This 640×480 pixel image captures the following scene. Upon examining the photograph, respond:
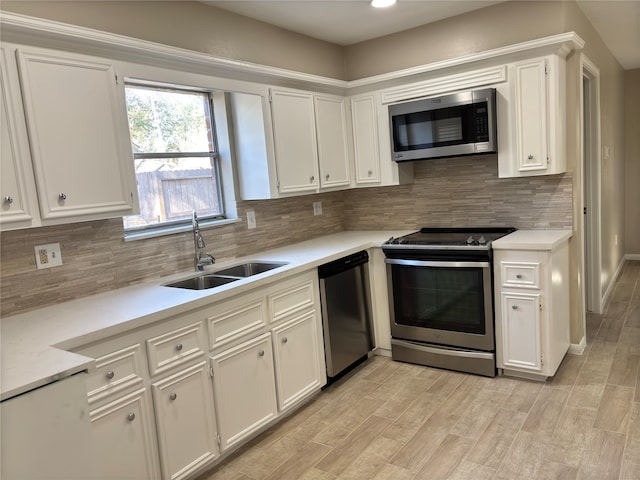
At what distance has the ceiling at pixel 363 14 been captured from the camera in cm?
314

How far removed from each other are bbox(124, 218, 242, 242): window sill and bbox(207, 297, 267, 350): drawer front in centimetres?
72

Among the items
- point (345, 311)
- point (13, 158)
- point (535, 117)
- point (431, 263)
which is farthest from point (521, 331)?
point (13, 158)

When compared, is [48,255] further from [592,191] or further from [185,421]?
[592,191]

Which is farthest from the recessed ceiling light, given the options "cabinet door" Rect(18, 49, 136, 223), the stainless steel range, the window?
"cabinet door" Rect(18, 49, 136, 223)

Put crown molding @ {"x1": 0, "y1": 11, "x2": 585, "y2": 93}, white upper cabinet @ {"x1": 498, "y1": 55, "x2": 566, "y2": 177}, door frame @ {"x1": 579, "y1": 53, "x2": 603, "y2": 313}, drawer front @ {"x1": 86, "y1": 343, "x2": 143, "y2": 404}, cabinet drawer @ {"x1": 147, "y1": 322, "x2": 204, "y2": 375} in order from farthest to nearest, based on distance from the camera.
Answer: door frame @ {"x1": 579, "y1": 53, "x2": 603, "y2": 313}, white upper cabinet @ {"x1": 498, "y1": 55, "x2": 566, "y2": 177}, cabinet drawer @ {"x1": 147, "y1": 322, "x2": 204, "y2": 375}, crown molding @ {"x1": 0, "y1": 11, "x2": 585, "y2": 93}, drawer front @ {"x1": 86, "y1": 343, "x2": 143, "y2": 404}

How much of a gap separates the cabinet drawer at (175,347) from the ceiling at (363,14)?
2.01 m

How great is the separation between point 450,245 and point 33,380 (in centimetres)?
253

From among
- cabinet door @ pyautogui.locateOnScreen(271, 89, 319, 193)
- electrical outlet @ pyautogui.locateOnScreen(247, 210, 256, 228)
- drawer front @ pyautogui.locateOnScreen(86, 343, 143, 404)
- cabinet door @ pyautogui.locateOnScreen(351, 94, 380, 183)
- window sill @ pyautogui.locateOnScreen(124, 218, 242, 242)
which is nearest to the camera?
drawer front @ pyautogui.locateOnScreen(86, 343, 143, 404)

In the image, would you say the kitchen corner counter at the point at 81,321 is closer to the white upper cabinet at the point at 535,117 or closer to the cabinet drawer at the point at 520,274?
the cabinet drawer at the point at 520,274

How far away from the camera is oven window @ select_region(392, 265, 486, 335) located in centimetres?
327

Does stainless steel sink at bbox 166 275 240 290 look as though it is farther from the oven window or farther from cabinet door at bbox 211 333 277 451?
the oven window

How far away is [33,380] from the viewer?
58.8 inches

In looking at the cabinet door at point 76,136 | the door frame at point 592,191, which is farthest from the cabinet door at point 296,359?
the door frame at point 592,191

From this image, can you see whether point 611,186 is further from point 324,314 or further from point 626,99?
point 324,314
